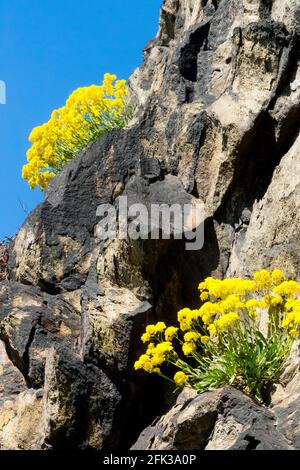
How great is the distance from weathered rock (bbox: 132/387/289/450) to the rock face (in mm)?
100

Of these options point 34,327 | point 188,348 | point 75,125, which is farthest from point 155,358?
point 75,125

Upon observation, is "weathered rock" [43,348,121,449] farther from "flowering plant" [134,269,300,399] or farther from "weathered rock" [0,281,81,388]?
"flowering plant" [134,269,300,399]

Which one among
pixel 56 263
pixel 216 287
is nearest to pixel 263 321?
pixel 216 287

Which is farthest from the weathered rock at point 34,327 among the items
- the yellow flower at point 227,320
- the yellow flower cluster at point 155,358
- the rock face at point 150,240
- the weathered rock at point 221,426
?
the yellow flower at point 227,320

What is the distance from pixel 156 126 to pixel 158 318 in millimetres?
2754

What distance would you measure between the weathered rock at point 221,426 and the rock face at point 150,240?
100 millimetres

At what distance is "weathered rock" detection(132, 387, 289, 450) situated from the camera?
735 cm

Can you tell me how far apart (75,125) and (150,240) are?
14.2ft

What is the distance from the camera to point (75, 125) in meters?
14.0

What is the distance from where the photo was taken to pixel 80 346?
34.1 feet

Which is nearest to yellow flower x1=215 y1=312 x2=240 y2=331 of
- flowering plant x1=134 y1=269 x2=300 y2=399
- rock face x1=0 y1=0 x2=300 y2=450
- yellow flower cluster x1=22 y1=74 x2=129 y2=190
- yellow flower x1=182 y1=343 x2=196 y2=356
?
flowering plant x1=134 y1=269 x2=300 y2=399

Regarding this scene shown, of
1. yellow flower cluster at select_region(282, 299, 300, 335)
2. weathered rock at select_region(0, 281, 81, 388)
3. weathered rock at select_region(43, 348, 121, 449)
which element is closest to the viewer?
yellow flower cluster at select_region(282, 299, 300, 335)

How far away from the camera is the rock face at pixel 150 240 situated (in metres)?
9.87
